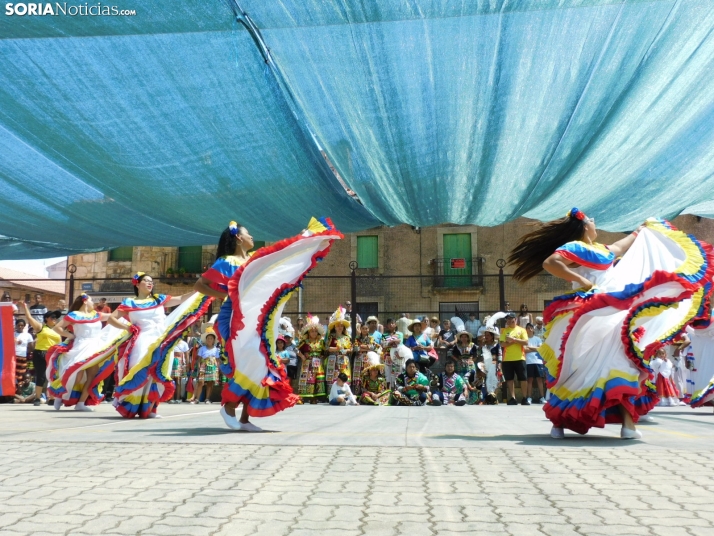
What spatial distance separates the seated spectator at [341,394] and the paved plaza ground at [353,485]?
7.53 m

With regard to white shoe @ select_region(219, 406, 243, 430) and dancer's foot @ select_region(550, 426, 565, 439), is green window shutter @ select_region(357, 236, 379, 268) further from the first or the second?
dancer's foot @ select_region(550, 426, 565, 439)

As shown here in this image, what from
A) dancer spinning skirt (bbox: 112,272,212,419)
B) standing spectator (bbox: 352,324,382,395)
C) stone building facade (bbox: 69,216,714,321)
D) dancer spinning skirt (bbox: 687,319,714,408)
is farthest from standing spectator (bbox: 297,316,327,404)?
stone building facade (bbox: 69,216,714,321)

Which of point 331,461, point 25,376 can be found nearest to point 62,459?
point 331,461

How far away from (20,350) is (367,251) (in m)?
16.9

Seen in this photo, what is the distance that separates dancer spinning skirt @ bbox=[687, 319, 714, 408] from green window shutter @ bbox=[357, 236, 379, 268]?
728 inches

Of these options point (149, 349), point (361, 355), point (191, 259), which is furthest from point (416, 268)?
point (149, 349)

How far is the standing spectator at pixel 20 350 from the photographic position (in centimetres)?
1406

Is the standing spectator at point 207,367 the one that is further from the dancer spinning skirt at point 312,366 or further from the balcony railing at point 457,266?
the balcony railing at point 457,266

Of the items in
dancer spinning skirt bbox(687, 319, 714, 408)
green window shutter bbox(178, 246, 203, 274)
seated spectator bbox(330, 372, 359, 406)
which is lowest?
seated spectator bbox(330, 372, 359, 406)

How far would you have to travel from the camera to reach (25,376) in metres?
14.4

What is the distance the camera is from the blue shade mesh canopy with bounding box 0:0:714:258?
19.3ft

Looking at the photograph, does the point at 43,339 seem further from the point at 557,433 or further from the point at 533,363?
the point at 557,433

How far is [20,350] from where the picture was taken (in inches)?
556

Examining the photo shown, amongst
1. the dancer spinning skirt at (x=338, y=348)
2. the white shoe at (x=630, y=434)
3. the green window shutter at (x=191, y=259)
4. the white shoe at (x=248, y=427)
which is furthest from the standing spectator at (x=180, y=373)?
the green window shutter at (x=191, y=259)
